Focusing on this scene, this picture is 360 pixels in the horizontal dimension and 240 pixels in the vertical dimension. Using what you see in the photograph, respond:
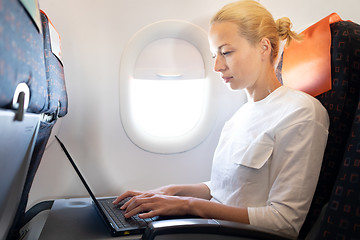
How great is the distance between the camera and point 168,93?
1951 mm

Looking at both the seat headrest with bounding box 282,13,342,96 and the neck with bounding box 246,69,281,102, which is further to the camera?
the neck with bounding box 246,69,281,102

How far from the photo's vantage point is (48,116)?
1.15 metres

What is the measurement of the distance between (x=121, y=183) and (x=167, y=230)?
1.05 m

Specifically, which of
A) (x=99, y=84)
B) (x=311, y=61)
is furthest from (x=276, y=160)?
(x=99, y=84)

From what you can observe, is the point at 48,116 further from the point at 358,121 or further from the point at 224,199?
the point at 358,121

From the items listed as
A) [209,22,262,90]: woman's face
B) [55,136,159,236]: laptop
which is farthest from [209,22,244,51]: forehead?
[55,136,159,236]: laptop

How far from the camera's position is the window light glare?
6.23 ft

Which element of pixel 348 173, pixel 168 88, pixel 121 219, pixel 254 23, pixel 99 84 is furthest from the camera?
pixel 168 88

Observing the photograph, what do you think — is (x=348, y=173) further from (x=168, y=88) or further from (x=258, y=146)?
(x=168, y=88)

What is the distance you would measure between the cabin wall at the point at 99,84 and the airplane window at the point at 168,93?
0.06 m

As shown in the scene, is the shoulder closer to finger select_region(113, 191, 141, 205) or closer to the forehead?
the forehead

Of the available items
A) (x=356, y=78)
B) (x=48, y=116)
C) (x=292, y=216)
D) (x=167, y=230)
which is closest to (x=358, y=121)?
(x=356, y=78)

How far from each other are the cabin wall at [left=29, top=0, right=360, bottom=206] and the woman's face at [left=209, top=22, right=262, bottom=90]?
1.72ft

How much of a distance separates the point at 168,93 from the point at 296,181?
41.2 inches
